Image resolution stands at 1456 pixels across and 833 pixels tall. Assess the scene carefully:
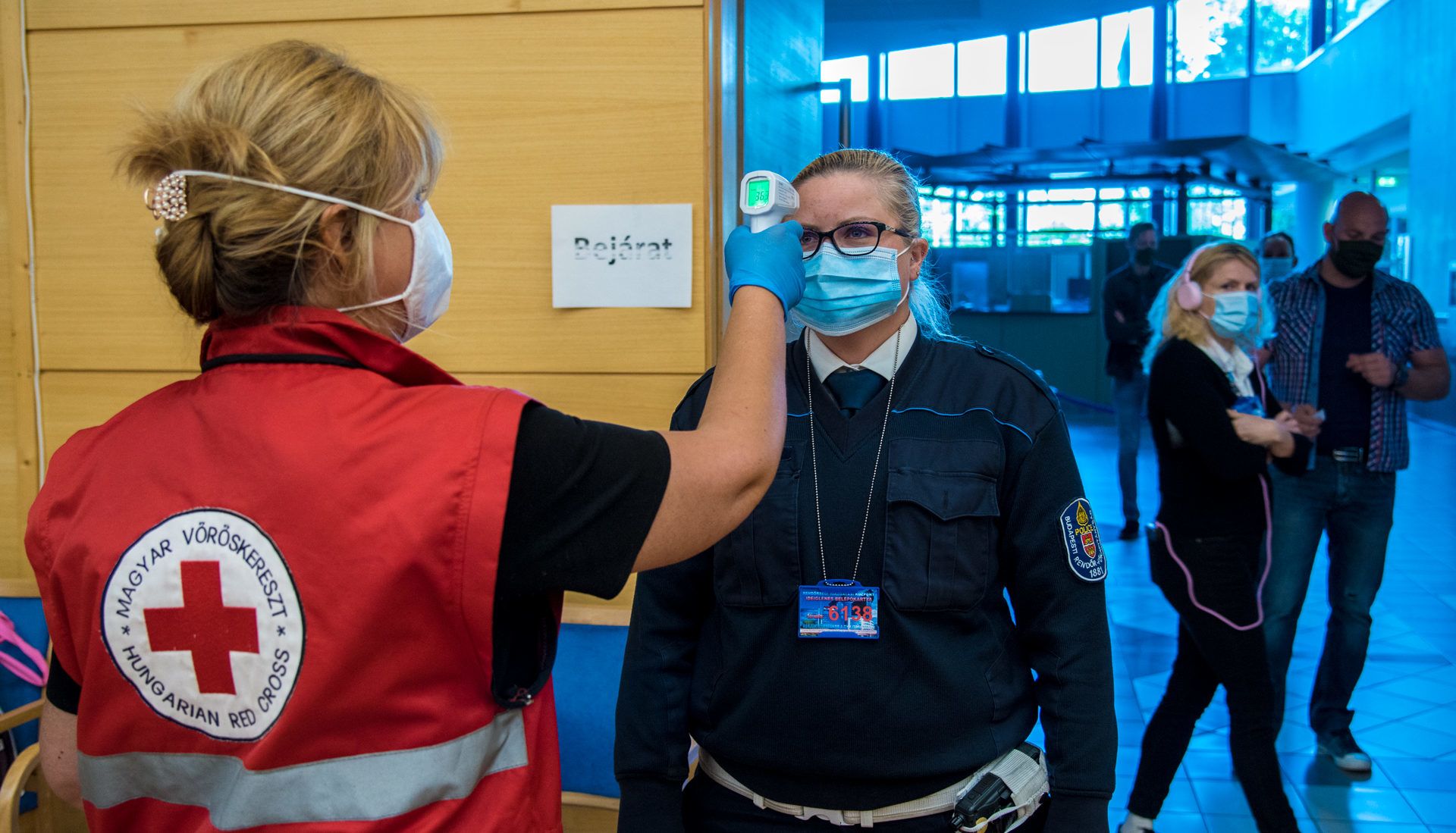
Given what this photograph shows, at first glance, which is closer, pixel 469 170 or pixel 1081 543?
pixel 1081 543

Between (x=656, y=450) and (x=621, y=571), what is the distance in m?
0.11

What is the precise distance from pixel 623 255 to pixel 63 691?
1.36 metres

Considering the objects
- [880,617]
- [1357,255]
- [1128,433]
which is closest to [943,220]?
[1128,433]

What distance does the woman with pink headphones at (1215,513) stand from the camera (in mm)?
2605

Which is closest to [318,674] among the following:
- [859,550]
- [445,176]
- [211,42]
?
[859,550]

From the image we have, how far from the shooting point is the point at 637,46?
86.6 inches

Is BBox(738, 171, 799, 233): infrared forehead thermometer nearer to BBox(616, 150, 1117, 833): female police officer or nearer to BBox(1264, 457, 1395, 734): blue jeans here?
BBox(616, 150, 1117, 833): female police officer

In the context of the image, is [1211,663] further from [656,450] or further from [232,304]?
[232,304]

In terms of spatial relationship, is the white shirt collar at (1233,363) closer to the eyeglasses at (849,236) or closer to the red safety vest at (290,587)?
the eyeglasses at (849,236)

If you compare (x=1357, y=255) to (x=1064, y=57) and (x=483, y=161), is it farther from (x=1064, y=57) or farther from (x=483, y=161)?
(x=1064, y=57)

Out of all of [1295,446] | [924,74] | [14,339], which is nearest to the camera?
[14,339]

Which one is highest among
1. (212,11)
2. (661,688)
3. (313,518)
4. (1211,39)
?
(1211,39)

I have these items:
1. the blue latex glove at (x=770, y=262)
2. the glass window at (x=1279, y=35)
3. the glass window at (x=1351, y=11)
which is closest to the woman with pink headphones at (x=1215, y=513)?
the blue latex glove at (x=770, y=262)

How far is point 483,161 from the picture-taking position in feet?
7.46
